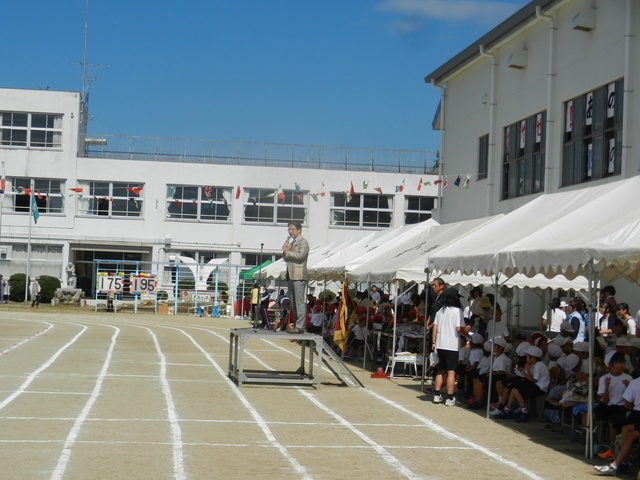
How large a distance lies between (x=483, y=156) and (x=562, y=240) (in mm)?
18452

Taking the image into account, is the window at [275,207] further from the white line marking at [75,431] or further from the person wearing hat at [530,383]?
the person wearing hat at [530,383]

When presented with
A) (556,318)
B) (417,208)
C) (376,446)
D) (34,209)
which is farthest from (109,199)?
(376,446)

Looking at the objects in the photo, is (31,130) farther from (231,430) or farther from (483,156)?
(231,430)

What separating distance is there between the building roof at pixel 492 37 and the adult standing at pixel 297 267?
10.4 metres

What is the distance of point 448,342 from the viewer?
50.2 ft

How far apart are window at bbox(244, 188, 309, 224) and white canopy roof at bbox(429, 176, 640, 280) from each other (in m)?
39.4

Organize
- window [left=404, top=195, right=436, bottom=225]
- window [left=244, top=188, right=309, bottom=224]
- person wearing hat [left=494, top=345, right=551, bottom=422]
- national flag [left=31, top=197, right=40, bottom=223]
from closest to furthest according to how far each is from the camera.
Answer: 1. person wearing hat [left=494, top=345, right=551, bottom=422]
2. national flag [left=31, top=197, right=40, bottom=223]
3. window [left=244, top=188, right=309, bottom=224]
4. window [left=404, top=195, right=436, bottom=225]

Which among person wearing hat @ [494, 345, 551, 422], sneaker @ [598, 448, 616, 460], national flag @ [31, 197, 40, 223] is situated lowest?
sneaker @ [598, 448, 616, 460]

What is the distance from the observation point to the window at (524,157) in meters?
25.5

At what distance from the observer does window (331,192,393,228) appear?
56.5 meters

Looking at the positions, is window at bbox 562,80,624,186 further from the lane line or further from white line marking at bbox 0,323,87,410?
white line marking at bbox 0,323,87,410

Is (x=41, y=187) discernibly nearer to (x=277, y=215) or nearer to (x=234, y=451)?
(x=277, y=215)

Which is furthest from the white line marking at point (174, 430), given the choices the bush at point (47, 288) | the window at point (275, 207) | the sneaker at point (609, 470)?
the window at point (275, 207)

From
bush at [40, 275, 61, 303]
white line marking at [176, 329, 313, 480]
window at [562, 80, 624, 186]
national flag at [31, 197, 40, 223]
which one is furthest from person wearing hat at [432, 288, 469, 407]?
national flag at [31, 197, 40, 223]
